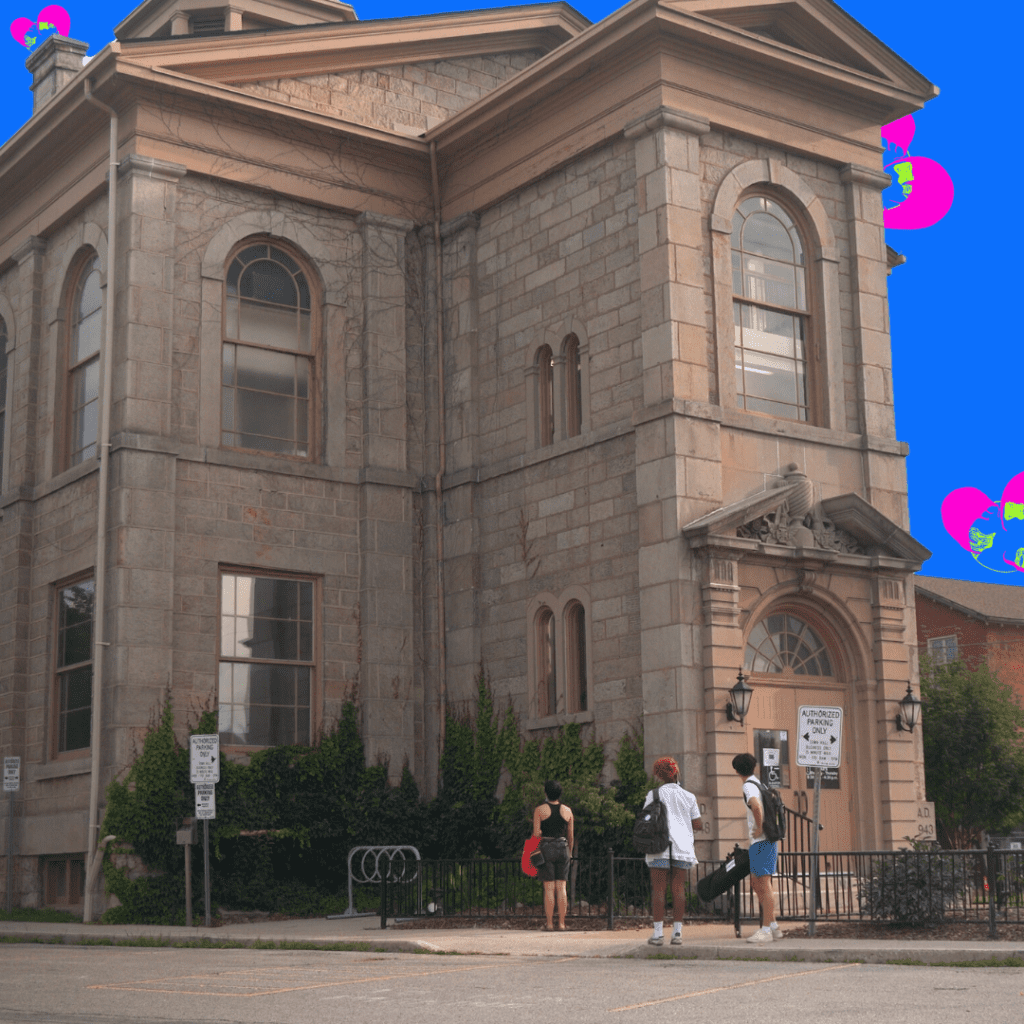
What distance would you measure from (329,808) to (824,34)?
13080 millimetres

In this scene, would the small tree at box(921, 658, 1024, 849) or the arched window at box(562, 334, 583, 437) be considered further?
the small tree at box(921, 658, 1024, 849)

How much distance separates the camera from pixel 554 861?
16391 mm

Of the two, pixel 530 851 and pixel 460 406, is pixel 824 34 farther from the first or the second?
pixel 530 851

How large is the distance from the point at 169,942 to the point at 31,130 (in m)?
13.2

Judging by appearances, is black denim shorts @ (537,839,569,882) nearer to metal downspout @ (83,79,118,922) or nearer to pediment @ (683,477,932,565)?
pediment @ (683,477,932,565)

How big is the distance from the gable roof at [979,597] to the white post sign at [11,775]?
3624cm

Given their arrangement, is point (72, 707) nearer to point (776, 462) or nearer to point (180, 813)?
point (180, 813)

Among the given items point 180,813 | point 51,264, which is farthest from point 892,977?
point 51,264

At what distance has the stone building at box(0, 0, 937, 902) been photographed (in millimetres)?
20422

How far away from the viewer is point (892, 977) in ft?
36.5

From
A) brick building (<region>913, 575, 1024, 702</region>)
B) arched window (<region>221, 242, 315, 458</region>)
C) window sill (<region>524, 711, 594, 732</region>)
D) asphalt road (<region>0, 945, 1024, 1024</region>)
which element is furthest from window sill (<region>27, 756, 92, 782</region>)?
brick building (<region>913, 575, 1024, 702</region>)

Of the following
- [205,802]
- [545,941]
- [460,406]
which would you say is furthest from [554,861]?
[460,406]

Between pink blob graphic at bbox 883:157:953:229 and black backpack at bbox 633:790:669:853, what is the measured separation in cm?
1176

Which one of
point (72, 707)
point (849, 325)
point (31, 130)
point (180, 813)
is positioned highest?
point (31, 130)
